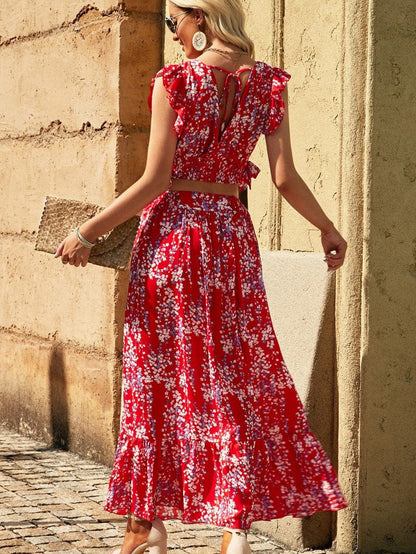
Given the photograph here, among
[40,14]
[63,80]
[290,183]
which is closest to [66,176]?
[63,80]

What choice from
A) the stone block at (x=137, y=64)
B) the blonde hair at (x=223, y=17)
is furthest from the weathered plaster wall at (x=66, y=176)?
the blonde hair at (x=223, y=17)

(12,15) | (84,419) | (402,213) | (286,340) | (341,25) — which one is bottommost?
(84,419)

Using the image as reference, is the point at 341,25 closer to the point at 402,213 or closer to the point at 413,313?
the point at 402,213

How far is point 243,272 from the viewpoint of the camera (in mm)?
4305

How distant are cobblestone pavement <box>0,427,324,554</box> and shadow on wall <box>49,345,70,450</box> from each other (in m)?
0.23

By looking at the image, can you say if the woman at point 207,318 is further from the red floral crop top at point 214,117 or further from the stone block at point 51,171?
the stone block at point 51,171

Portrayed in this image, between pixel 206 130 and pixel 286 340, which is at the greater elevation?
pixel 206 130

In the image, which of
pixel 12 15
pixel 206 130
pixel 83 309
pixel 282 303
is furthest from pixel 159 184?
pixel 12 15

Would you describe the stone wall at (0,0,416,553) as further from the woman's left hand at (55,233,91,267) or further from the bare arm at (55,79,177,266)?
the woman's left hand at (55,233,91,267)

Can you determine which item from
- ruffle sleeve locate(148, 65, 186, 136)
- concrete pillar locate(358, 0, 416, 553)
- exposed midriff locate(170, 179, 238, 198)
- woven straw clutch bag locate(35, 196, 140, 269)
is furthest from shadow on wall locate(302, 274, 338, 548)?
ruffle sleeve locate(148, 65, 186, 136)

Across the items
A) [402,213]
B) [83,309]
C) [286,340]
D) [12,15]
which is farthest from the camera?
[12,15]

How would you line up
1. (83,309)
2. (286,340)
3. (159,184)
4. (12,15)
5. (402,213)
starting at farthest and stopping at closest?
(12,15)
(83,309)
(286,340)
(402,213)
(159,184)

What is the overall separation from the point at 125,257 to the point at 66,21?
305 centimetres

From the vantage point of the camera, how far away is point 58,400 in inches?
281
